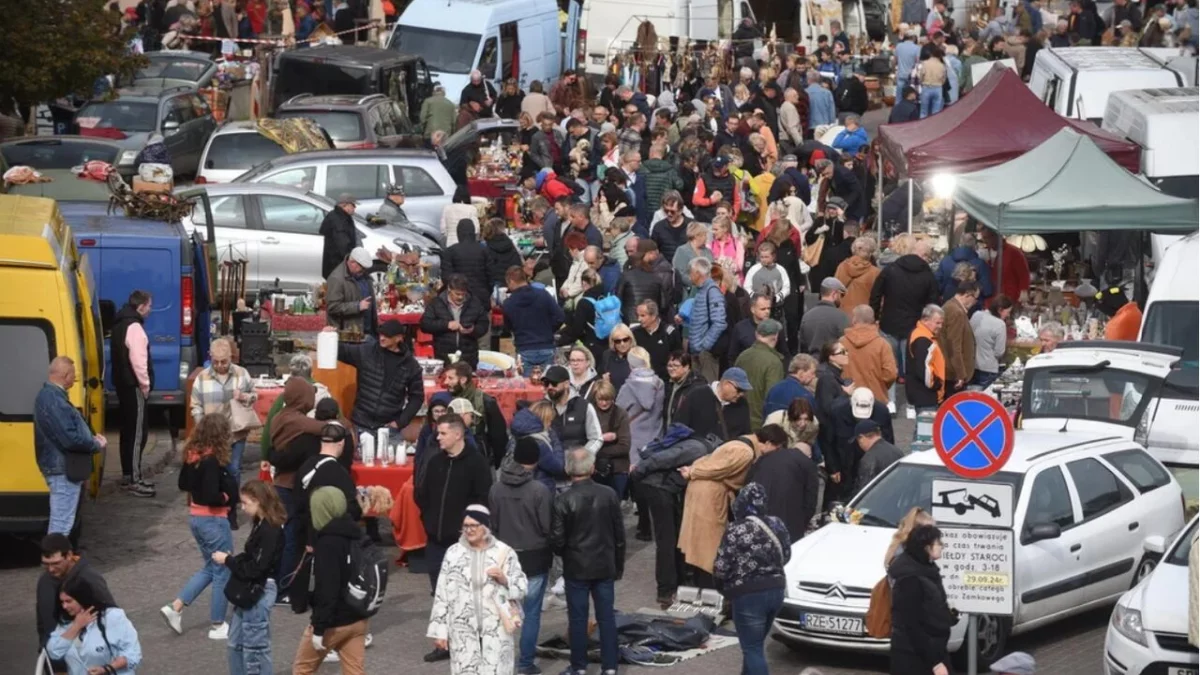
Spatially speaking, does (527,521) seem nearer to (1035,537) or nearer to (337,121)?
(1035,537)

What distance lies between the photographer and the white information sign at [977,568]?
13.0 meters

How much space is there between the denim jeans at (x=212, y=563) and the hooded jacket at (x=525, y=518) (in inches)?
70.8

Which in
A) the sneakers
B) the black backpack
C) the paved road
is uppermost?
the black backpack

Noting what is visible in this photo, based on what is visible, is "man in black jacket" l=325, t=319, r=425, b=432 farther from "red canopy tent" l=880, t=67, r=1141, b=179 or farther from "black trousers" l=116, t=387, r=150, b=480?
"red canopy tent" l=880, t=67, r=1141, b=179

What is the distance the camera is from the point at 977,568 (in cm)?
1302

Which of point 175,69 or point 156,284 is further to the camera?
point 175,69

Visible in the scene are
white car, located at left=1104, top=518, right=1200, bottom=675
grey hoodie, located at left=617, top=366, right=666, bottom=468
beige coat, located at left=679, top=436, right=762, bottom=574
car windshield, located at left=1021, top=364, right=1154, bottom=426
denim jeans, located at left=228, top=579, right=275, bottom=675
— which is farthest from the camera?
car windshield, located at left=1021, top=364, right=1154, bottom=426

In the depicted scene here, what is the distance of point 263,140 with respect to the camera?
30.2 metres

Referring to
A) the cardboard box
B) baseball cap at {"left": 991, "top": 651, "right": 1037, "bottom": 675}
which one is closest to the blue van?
the cardboard box

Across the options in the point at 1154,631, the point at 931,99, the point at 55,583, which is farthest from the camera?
the point at 931,99

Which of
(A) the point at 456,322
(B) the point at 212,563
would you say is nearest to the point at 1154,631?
(B) the point at 212,563

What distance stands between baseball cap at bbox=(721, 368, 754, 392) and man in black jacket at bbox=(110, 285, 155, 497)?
195 inches

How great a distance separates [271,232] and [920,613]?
13587 millimetres

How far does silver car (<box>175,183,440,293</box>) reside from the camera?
2458cm
